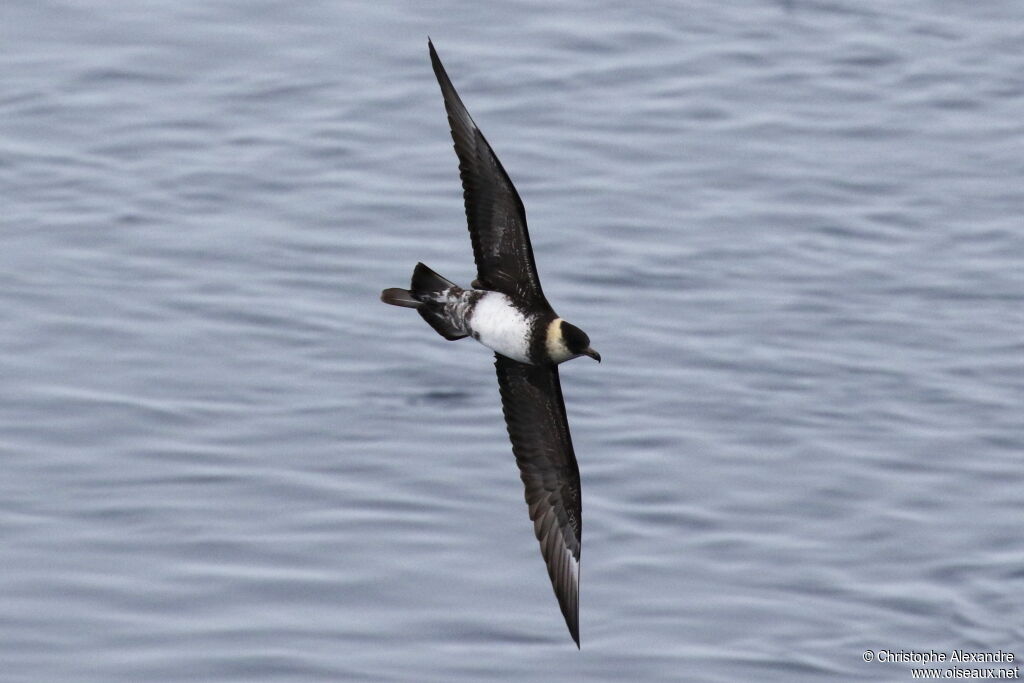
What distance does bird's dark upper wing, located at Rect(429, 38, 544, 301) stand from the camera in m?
11.3

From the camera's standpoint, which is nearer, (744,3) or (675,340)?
(675,340)

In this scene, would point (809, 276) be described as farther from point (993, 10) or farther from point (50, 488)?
point (993, 10)

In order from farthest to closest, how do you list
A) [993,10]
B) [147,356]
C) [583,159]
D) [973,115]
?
[993,10]
[973,115]
[583,159]
[147,356]

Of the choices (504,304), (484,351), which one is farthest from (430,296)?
(484,351)

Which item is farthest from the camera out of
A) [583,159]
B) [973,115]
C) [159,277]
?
[973,115]

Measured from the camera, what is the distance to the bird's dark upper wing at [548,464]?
40.2 feet

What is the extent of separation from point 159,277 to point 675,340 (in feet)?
16.0

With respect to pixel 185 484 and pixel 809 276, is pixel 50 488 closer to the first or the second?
pixel 185 484

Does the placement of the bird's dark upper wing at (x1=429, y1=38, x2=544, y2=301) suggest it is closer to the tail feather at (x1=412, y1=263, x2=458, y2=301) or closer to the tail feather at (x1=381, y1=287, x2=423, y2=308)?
the tail feather at (x1=412, y1=263, x2=458, y2=301)

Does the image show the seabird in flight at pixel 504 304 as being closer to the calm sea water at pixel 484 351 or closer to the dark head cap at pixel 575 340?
the dark head cap at pixel 575 340

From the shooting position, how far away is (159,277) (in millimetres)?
21094

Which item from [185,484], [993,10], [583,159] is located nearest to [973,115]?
[993,10]

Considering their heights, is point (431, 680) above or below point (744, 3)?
below

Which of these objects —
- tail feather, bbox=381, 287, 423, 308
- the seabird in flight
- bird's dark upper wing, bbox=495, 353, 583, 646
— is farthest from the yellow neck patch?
tail feather, bbox=381, 287, 423, 308
